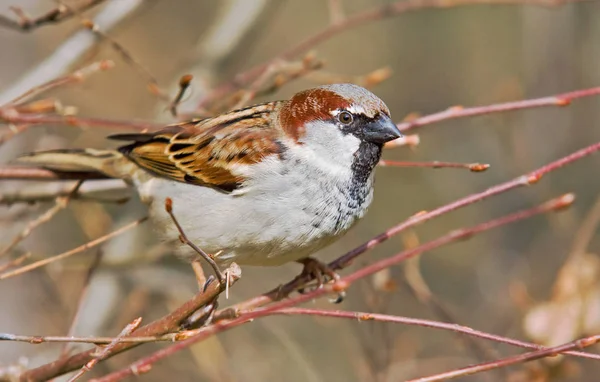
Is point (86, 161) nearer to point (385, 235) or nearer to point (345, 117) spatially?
point (345, 117)

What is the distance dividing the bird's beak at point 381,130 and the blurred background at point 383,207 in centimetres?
33

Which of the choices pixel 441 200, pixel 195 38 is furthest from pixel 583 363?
pixel 195 38

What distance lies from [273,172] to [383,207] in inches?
182

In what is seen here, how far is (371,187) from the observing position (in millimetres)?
2947

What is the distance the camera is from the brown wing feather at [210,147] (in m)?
3.04

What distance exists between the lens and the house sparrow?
2.79 m

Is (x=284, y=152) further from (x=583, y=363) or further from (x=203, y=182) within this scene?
(x=583, y=363)

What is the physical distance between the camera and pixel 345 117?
2867 mm

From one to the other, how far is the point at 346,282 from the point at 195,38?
287 inches

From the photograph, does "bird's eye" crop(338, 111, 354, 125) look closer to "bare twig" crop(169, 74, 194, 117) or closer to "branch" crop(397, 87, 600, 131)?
"branch" crop(397, 87, 600, 131)

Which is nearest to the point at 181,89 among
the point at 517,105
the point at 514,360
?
the point at 517,105

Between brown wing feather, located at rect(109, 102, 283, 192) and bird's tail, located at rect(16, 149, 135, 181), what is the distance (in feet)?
0.18

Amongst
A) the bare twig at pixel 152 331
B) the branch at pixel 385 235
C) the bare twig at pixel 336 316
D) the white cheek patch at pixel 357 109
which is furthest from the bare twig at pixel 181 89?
the bare twig at pixel 336 316

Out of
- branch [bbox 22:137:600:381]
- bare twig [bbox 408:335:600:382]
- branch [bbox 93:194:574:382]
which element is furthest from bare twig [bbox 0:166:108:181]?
bare twig [bbox 408:335:600:382]
